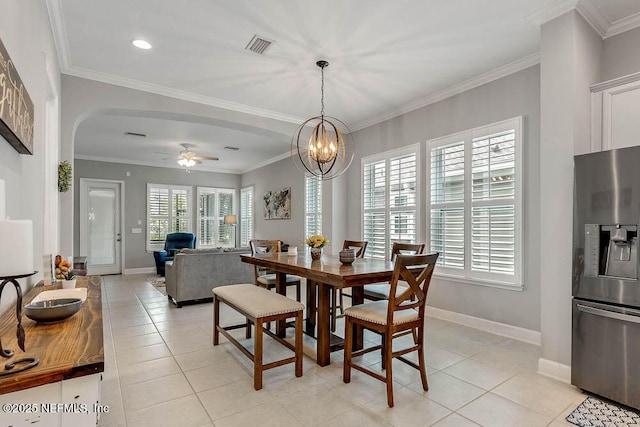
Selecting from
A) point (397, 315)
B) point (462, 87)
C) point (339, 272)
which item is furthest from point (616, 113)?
point (339, 272)

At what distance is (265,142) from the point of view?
267 inches

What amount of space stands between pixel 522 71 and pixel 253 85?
115 inches

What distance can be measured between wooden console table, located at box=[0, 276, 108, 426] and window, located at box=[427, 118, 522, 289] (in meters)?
3.61

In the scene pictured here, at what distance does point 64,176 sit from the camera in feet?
11.0

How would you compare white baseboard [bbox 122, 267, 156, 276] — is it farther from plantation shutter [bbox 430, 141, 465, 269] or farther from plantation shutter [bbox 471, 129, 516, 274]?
plantation shutter [bbox 471, 129, 516, 274]

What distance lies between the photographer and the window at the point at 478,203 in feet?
11.6

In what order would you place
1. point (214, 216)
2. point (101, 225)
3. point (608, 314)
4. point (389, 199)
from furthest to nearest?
point (214, 216) → point (101, 225) → point (389, 199) → point (608, 314)

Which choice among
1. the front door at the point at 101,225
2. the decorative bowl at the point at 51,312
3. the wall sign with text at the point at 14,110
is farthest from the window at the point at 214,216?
the decorative bowl at the point at 51,312

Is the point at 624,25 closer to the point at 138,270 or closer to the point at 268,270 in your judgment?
the point at 268,270

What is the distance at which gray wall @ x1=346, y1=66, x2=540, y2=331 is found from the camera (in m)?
3.37

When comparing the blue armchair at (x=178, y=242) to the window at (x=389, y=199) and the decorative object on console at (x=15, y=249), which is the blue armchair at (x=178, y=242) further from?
the decorative object on console at (x=15, y=249)

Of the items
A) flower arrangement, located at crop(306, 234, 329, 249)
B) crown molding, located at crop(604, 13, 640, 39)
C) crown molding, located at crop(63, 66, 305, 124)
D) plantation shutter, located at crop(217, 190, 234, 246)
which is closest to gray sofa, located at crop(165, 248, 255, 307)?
crown molding, located at crop(63, 66, 305, 124)

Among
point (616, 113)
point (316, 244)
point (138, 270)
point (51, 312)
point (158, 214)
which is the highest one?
point (616, 113)

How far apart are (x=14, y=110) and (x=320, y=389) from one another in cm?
243
